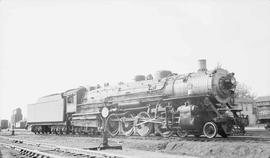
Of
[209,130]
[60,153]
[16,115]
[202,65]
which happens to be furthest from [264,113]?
[16,115]

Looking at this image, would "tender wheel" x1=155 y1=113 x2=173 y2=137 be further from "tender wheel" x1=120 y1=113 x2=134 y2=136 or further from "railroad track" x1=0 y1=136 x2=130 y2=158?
"railroad track" x1=0 y1=136 x2=130 y2=158

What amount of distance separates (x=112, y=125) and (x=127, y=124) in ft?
5.27

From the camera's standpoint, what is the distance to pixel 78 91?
2159 cm

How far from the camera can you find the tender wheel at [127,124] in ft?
53.3

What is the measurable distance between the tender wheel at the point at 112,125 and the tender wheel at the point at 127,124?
1.92 feet

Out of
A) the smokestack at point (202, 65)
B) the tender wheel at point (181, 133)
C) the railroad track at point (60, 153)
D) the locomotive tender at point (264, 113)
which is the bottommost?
the railroad track at point (60, 153)

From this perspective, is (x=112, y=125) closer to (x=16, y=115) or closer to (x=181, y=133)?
(x=181, y=133)

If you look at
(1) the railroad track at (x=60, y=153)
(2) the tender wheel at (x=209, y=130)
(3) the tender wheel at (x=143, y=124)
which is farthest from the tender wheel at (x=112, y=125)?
(2) the tender wheel at (x=209, y=130)

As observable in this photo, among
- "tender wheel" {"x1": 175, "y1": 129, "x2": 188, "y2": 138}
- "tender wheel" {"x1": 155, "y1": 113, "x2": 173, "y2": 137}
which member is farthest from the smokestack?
"tender wheel" {"x1": 175, "y1": 129, "x2": 188, "y2": 138}

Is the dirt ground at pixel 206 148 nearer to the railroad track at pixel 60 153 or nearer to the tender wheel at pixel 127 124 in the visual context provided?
the railroad track at pixel 60 153

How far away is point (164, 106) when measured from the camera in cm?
1499

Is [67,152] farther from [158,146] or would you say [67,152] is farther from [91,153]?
[158,146]

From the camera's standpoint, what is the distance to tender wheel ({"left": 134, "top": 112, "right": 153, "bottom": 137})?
1515 centimetres

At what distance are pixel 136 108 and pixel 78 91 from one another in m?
6.97
